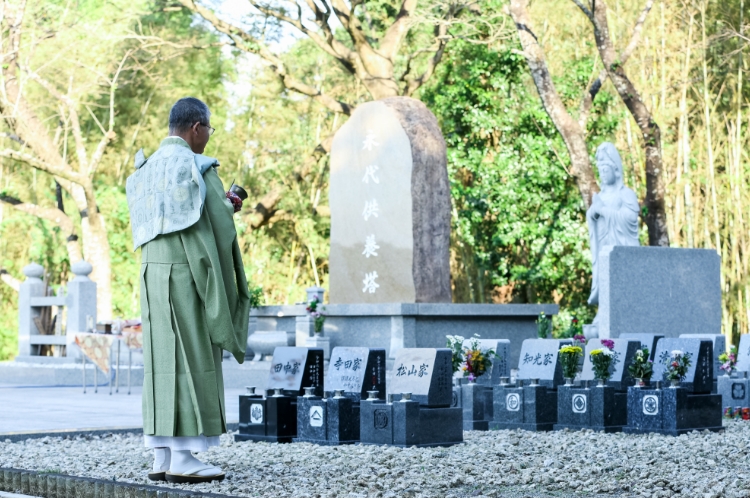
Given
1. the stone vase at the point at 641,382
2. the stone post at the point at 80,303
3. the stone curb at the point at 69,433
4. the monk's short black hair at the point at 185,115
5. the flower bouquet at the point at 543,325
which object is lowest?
the stone curb at the point at 69,433

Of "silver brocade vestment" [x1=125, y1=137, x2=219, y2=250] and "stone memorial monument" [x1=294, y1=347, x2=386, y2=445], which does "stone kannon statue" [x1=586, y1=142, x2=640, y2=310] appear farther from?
"silver brocade vestment" [x1=125, y1=137, x2=219, y2=250]

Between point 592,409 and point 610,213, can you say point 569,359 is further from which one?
point 610,213

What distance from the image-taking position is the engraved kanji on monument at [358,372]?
7.54 meters

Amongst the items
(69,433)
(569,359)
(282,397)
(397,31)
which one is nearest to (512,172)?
(397,31)

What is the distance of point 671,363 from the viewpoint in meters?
8.25

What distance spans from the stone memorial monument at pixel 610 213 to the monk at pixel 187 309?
8.70 meters

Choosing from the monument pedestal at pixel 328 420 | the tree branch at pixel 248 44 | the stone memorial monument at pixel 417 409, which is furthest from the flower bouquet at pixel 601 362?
the tree branch at pixel 248 44

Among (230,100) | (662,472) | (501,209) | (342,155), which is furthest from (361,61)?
(662,472)

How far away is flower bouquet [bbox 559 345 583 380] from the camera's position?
8484 millimetres

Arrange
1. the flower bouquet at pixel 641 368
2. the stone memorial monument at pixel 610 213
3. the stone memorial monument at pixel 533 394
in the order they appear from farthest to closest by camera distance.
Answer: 1. the stone memorial monument at pixel 610 213
2. the stone memorial monument at pixel 533 394
3. the flower bouquet at pixel 641 368

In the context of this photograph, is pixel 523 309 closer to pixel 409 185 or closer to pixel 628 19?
pixel 409 185

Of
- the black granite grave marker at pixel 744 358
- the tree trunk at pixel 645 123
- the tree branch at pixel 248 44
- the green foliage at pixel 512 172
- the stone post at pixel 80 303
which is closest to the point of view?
the black granite grave marker at pixel 744 358

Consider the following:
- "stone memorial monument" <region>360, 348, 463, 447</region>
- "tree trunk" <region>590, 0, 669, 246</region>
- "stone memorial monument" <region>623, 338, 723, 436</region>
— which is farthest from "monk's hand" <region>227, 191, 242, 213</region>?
"tree trunk" <region>590, 0, 669, 246</region>

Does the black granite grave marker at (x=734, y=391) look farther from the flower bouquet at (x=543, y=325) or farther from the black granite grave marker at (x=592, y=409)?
the flower bouquet at (x=543, y=325)
